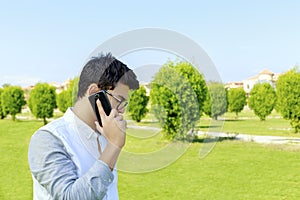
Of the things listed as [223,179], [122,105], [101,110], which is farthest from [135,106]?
[223,179]

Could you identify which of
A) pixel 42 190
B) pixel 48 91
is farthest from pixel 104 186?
pixel 48 91

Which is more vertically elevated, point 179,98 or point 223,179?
point 179,98

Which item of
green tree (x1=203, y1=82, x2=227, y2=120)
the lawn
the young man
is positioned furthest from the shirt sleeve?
the lawn

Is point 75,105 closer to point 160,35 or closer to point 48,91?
point 160,35

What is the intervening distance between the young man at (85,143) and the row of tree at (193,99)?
13.0 inches

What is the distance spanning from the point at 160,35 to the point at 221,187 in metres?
6.17

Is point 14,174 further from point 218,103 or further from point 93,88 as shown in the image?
point 93,88

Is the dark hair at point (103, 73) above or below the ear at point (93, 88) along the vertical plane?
above

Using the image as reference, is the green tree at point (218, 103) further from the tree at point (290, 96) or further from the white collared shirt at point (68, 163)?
the tree at point (290, 96)

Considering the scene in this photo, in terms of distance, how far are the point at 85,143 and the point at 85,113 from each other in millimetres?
108

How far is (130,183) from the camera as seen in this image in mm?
7453

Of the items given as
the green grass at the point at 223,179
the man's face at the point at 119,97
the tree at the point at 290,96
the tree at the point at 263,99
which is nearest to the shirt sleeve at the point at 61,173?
the man's face at the point at 119,97

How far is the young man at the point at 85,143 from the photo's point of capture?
3.70 feet

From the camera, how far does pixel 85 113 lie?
1306mm
